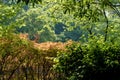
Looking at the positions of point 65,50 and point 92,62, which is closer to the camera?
point 92,62

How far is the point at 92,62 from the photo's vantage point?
30.6 feet

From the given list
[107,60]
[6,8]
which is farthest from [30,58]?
[107,60]

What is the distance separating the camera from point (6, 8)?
1327cm

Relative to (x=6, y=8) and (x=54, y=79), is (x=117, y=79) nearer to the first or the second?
(x=6, y=8)

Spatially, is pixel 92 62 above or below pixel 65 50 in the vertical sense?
above

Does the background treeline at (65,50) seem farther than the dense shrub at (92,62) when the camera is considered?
Yes

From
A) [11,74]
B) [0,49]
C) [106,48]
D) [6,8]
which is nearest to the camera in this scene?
[106,48]

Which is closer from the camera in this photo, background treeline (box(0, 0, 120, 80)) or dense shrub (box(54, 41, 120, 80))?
dense shrub (box(54, 41, 120, 80))

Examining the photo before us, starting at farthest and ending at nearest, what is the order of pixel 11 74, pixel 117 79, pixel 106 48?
pixel 11 74 < pixel 106 48 < pixel 117 79

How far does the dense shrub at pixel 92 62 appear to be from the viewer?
29.9 ft

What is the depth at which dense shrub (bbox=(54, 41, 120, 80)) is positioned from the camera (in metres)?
9.12

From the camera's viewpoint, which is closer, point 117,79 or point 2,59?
point 117,79

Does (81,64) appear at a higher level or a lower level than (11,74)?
higher

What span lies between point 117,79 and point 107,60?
638mm
